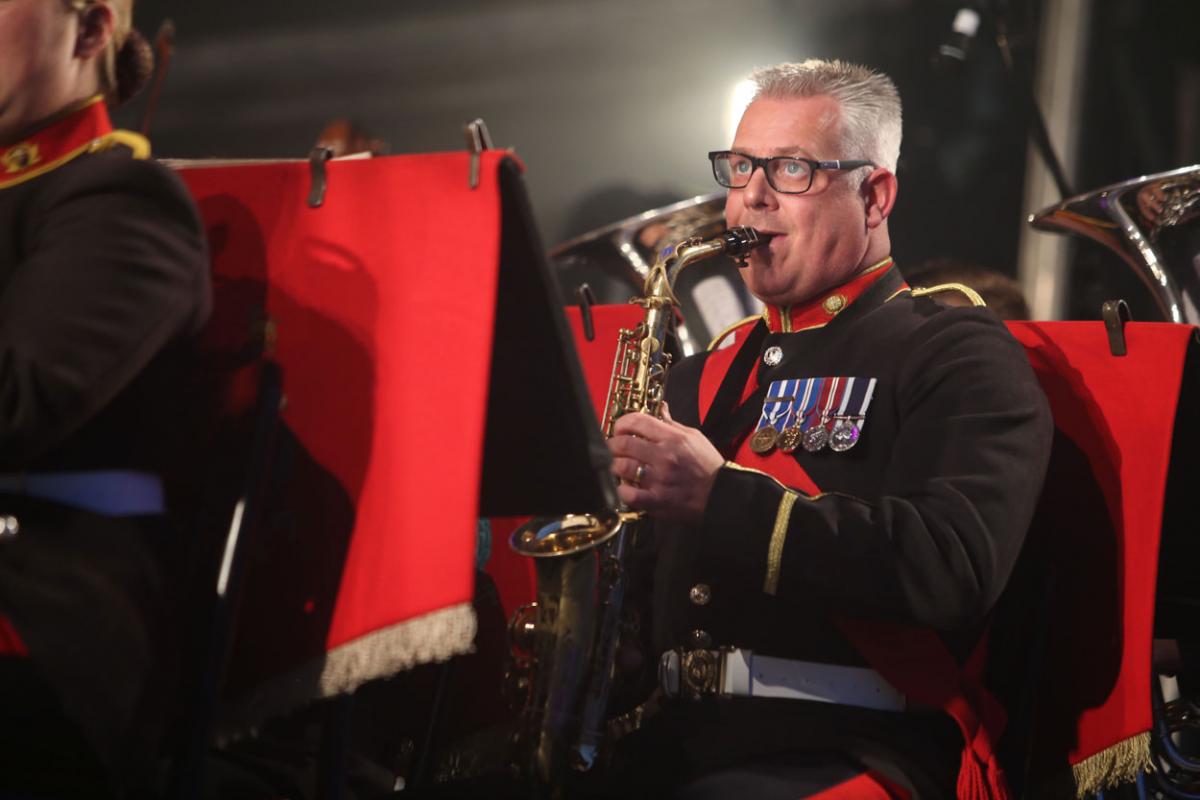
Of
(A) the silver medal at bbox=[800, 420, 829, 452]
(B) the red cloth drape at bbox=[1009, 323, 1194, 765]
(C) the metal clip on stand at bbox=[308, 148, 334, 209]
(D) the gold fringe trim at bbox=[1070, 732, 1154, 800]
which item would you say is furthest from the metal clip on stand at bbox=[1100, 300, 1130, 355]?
(C) the metal clip on stand at bbox=[308, 148, 334, 209]

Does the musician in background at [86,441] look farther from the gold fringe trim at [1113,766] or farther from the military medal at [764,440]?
the gold fringe trim at [1113,766]

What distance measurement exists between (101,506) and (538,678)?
0.73 meters

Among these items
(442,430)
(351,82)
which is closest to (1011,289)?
(442,430)

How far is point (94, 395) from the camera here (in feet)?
4.36

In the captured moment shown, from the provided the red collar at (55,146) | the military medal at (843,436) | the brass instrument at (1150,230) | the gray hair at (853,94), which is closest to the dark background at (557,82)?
the brass instrument at (1150,230)

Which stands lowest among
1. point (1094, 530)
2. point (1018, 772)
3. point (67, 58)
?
point (1018, 772)

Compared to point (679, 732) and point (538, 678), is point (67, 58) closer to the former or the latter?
point (538, 678)

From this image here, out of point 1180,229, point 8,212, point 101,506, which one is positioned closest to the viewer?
point 101,506

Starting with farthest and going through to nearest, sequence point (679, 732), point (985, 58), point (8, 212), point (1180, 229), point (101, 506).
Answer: point (985, 58), point (1180, 229), point (679, 732), point (8, 212), point (101, 506)

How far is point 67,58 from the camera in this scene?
1561 mm

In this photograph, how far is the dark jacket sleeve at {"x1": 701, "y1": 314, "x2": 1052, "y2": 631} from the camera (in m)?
1.66

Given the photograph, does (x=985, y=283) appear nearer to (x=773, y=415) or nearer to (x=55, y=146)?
(x=773, y=415)

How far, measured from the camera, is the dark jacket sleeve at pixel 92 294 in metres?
1.31

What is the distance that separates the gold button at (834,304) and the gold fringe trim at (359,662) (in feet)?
2.95
